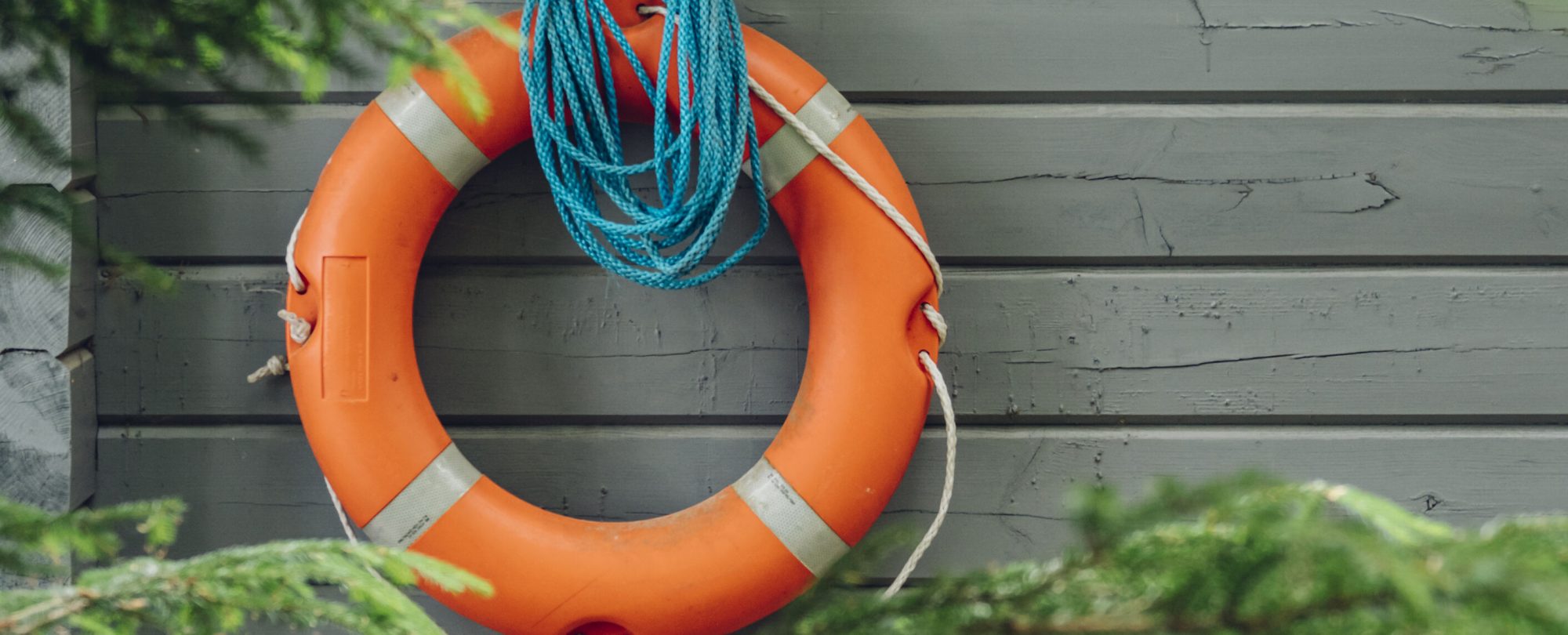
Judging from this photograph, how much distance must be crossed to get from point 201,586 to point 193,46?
0.30m

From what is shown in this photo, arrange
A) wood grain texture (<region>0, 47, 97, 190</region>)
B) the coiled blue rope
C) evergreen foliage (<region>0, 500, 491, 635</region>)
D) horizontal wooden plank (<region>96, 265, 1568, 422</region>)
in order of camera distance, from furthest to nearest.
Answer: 1. horizontal wooden plank (<region>96, 265, 1568, 422</region>)
2. wood grain texture (<region>0, 47, 97, 190</region>)
3. the coiled blue rope
4. evergreen foliage (<region>0, 500, 491, 635</region>)

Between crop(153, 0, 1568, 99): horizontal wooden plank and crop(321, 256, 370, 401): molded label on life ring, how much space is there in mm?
255

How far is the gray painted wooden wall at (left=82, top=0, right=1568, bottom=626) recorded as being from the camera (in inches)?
44.0

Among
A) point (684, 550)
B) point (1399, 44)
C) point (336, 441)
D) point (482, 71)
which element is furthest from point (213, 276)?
point (1399, 44)

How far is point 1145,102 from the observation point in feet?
3.73

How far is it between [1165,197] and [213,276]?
3.83 feet

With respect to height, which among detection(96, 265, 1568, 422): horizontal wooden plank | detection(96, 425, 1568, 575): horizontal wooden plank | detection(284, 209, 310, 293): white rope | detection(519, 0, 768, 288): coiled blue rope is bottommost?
detection(96, 425, 1568, 575): horizontal wooden plank

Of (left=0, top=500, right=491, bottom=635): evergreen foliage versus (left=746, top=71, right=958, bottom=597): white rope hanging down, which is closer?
(left=0, top=500, right=491, bottom=635): evergreen foliage

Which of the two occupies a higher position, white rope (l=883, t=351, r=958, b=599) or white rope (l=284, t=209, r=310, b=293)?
white rope (l=284, t=209, r=310, b=293)

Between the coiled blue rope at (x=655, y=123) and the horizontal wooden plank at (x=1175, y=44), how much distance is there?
0.20 metres

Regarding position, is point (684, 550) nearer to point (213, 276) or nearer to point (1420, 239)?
point (213, 276)

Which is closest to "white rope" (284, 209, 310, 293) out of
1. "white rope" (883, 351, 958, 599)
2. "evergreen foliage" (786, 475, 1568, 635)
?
"white rope" (883, 351, 958, 599)

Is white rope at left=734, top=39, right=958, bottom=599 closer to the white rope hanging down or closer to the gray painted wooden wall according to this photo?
the white rope hanging down

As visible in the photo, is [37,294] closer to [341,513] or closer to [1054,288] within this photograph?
[341,513]
